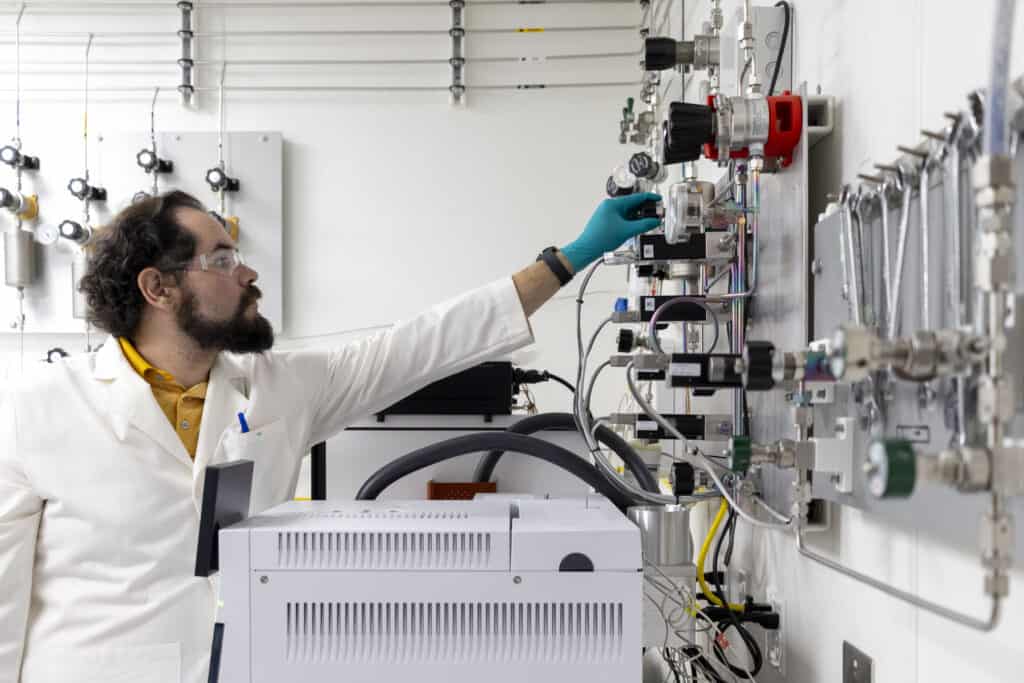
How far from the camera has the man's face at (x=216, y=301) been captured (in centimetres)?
147

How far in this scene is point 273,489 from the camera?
4.52 ft

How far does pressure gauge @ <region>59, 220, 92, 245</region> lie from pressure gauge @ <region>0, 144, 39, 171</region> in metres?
0.24

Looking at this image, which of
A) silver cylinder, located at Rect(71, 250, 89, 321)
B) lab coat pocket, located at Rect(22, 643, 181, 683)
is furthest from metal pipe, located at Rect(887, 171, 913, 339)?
silver cylinder, located at Rect(71, 250, 89, 321)

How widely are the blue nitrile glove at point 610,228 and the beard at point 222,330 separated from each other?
62cm

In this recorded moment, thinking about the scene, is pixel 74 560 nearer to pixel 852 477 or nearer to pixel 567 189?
pixel 852 477

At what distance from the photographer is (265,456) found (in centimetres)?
135

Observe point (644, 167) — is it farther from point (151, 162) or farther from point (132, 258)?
point (151, 162)

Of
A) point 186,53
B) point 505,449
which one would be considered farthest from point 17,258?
point 505,449

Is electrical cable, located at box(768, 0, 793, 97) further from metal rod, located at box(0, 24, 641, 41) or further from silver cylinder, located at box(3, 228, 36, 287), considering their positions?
silver cylinder, located at box(3, 228, 36, 287)

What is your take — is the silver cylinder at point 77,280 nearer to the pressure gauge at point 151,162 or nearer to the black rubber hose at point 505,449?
the pressure gauge at point 151,162

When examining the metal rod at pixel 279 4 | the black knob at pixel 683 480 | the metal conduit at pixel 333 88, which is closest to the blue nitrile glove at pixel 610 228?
the black knob at pixel 683 480

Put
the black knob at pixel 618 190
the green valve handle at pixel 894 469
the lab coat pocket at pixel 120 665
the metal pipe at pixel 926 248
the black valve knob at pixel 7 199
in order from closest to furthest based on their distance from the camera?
1. the green valve handle at pixel 894 469
2. the metal pipe at pixel 926 248
3. the lab coat pocket at pixel 120 665
4. the black knob at pixel 618 190
5. the black valve knob at pixel 7 199

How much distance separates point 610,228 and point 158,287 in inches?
34.6

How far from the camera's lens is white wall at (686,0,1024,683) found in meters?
0.63
